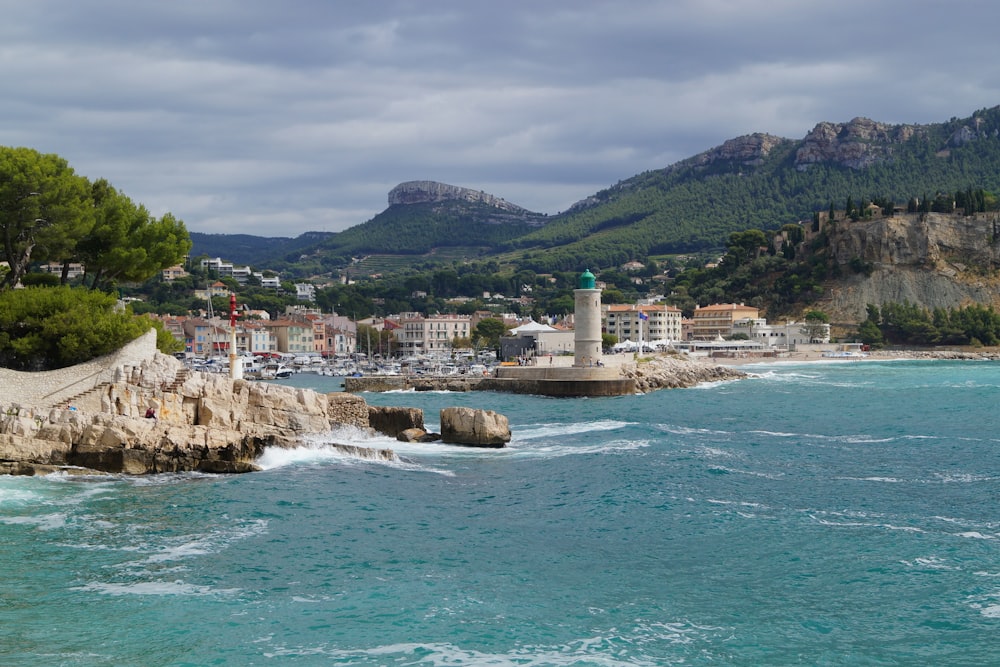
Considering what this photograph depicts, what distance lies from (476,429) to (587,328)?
89.5 feet

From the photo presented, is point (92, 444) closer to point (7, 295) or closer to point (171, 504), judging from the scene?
point (171, 504)

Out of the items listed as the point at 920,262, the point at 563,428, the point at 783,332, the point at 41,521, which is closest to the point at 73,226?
the point at 41,521

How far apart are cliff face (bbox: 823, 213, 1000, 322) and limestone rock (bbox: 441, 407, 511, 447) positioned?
8863 centimetres

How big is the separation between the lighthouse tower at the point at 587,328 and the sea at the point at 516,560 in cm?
2733

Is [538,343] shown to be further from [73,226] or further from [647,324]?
[73,226]

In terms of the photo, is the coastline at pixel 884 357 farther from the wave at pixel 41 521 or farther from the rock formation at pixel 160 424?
the wave at pixel 41 521

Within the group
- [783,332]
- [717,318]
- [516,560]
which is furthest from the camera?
[717,318]

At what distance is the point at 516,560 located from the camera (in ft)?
52.5

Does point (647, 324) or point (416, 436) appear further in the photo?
point (647, 324)

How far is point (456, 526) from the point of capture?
60.2 feet

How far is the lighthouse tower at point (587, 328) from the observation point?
5575 cm

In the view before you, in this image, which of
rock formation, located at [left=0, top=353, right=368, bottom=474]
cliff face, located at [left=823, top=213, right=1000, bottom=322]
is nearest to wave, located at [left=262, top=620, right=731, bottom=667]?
rock formation, located at [left=0, top=353, right=368, bottom=474]

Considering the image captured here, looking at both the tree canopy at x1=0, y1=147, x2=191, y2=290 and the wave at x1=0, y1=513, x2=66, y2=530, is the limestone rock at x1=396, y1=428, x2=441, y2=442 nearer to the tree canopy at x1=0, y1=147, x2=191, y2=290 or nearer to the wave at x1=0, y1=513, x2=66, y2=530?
→ the tree canopy at x1=0, y1=147, x2=191, y2=290

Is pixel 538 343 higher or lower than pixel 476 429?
higher
